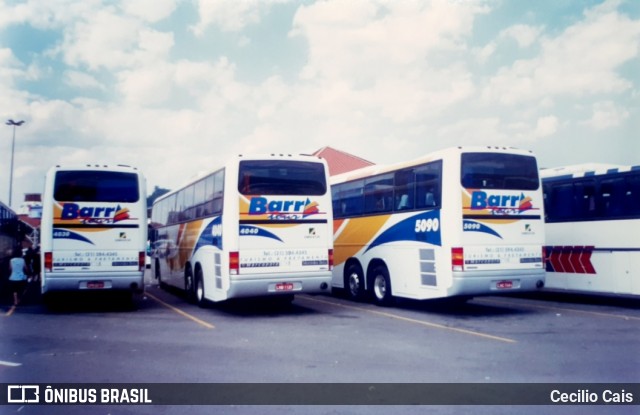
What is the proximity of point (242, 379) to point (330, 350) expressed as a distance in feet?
6.72

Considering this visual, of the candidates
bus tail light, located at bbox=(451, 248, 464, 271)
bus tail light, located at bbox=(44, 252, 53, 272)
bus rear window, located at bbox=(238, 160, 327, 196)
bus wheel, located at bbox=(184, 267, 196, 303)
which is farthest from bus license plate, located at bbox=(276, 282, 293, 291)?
bus tail light, located at bbox=(44, 252, 53, 272)

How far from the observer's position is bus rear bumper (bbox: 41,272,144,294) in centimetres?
1319

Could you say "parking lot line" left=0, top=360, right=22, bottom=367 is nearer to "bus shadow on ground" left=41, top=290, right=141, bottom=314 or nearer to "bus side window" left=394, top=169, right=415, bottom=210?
"bus shadow on ground" left=41, top=290, right=141, bottom=314

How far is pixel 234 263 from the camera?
12273mm

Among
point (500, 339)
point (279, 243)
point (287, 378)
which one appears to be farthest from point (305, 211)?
point (287, 378)

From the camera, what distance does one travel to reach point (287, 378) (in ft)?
23.5

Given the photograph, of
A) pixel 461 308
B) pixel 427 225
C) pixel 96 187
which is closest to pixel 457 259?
pixel 427 225

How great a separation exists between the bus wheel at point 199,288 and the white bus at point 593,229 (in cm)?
871

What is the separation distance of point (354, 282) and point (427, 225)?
3956 millimetres

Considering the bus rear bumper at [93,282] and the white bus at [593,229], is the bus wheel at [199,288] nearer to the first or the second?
the bus rear bumper at [93,282]

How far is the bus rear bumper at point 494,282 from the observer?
11859 mm

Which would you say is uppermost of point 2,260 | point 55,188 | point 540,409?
point 55,188

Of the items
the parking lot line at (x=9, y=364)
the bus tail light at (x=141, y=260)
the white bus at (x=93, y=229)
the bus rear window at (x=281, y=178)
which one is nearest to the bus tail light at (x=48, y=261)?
the white bus at (x=93, y=229)

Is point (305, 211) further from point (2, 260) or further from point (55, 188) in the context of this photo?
point (2, 260)
